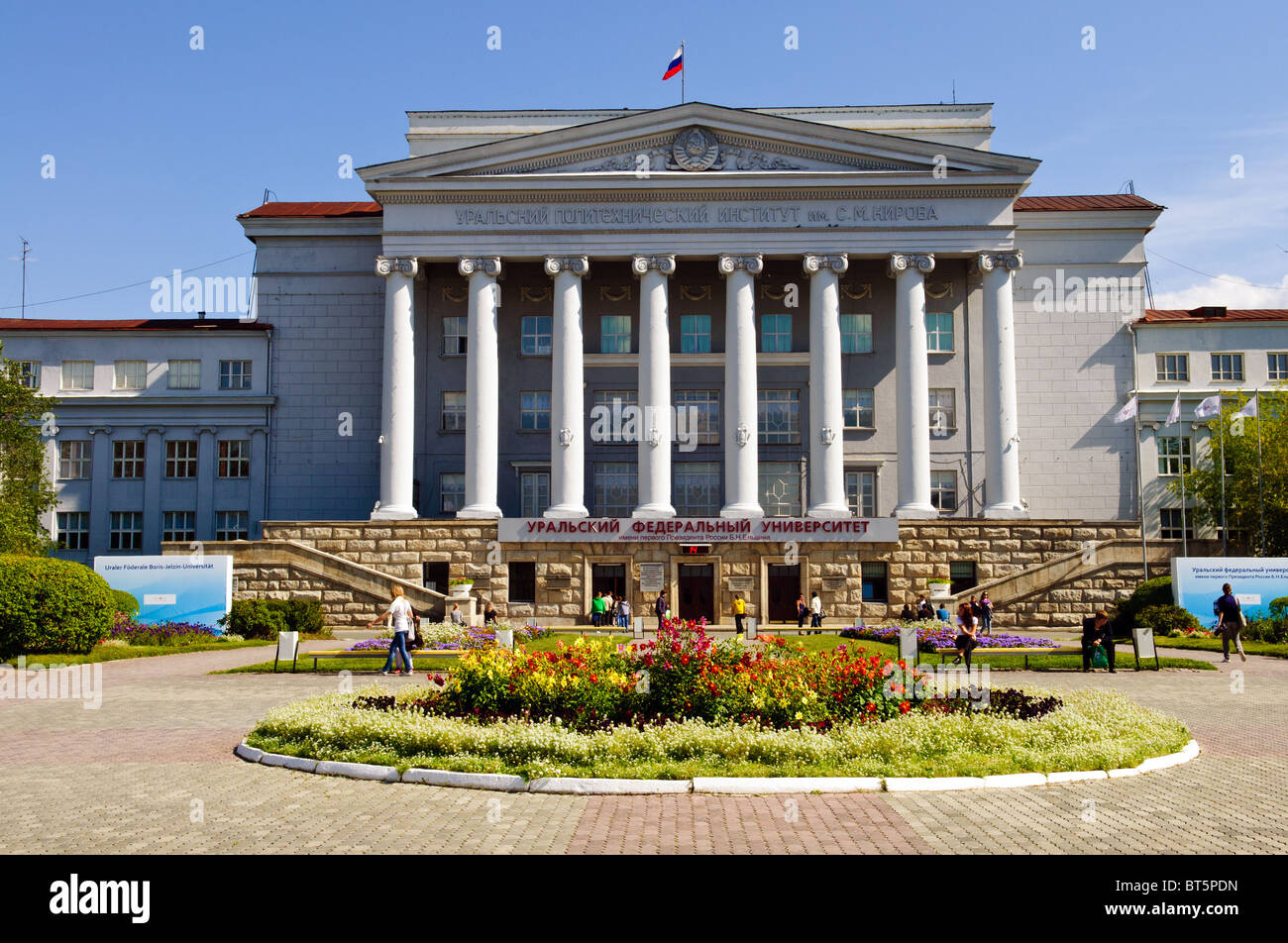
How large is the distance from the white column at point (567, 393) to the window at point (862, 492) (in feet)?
42.1

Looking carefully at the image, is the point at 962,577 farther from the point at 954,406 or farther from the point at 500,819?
the point at 500,819

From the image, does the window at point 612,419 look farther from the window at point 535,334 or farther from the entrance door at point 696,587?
the entrance door at point 696,587

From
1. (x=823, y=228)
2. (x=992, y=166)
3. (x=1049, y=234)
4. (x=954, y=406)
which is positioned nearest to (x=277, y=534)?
(x=823, y=228)

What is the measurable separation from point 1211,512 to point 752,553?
75.3ft

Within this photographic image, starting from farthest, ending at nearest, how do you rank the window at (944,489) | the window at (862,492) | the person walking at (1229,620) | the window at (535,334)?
the window at (535,334)
the window at (944,489)
the window at (862,492)
the person walking at (1229,620)

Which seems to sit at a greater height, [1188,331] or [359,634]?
[1188,331]

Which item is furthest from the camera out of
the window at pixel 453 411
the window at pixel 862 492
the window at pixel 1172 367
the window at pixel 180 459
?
the window at pixel 180 459

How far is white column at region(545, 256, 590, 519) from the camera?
4825 centimetres

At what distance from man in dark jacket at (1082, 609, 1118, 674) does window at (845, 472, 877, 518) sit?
79.8 ft

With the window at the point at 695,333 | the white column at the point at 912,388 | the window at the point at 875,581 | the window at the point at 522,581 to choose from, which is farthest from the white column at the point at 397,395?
the white column at the point at 912,388

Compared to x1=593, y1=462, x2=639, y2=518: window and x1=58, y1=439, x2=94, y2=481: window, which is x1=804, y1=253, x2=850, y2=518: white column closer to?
x1=593, y1=462, x2=639, y2=518: window

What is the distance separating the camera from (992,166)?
49.2 meters

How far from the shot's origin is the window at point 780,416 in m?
52.1

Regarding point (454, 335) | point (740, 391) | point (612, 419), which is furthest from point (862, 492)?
point (454, 335)
